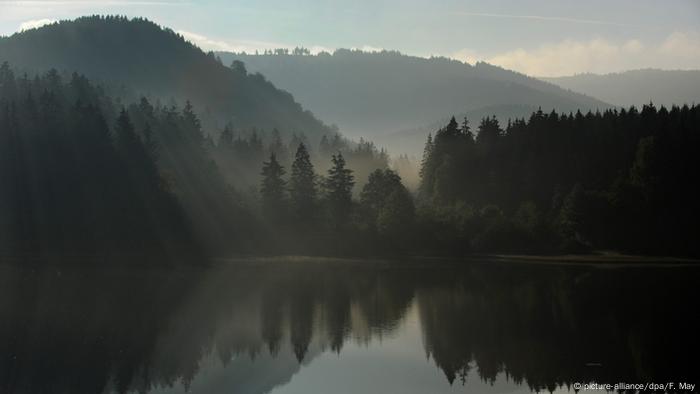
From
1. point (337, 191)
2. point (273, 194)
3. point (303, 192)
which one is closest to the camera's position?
point (273, 194)

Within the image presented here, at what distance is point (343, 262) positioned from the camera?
131250 mm

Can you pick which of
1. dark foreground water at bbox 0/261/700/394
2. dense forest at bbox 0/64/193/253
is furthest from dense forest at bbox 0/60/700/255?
dark foreground water at bbox 0/261/700/394

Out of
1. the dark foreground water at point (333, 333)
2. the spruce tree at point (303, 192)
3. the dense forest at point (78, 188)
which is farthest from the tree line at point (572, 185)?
the dense forest at point (78, 188)

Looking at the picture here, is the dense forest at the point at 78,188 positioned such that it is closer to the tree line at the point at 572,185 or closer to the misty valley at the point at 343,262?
the misty valley at the point at 343,262

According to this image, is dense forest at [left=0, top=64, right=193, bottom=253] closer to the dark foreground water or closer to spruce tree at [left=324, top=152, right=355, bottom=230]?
the dark foreground water

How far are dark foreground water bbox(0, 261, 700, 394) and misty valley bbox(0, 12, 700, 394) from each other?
10.7 inches

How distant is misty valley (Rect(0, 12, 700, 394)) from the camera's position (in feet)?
172

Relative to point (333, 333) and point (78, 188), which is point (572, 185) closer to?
point (78, 188)

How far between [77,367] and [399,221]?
99.5 m

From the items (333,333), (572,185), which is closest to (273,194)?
(572,185)

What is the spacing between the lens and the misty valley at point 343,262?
172 feet

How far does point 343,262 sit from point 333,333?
65.9 metres

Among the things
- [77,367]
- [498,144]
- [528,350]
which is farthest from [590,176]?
[77,367]

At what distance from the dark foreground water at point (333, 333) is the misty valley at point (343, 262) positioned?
0.27 m
